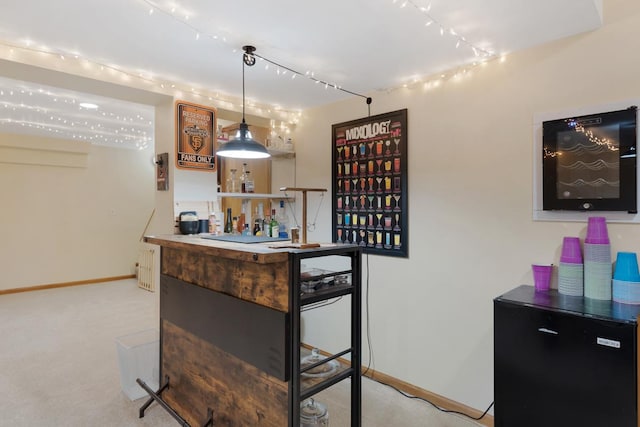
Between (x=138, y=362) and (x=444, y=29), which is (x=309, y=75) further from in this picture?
(x=138, y=362)

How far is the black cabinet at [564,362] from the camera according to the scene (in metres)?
1.44

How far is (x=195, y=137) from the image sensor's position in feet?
9.54

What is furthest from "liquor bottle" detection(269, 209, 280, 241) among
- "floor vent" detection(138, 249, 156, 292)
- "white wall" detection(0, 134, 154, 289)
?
"white wall" detection(0, 134, 154, 289)

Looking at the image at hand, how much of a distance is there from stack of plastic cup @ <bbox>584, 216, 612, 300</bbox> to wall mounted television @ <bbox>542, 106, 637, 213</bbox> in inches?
4.8

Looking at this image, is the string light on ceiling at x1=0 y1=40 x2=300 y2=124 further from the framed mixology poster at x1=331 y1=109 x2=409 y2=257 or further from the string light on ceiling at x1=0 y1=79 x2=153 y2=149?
the string light on ceiling at x1=0 y1=79 x2=153 y2=149

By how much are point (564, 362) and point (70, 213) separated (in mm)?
6943

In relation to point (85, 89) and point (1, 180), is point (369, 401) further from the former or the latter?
point (1, 180)

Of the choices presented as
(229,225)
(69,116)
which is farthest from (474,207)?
(69,116)

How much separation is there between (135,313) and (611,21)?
5365 mm

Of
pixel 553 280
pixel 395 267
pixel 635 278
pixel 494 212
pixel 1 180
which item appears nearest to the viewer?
pixel 635 278

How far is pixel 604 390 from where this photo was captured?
58.2 inches

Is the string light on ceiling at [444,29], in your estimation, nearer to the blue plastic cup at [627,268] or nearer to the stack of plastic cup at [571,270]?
the stack of plastic cup at [571,270]

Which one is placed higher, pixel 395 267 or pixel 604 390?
pixel 395 267

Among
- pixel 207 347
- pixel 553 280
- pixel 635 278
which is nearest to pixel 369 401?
pixel 207 347
